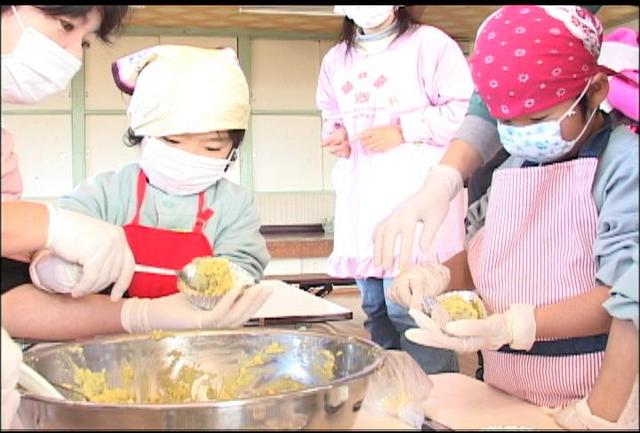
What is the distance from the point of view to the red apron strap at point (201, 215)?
148 centimetres

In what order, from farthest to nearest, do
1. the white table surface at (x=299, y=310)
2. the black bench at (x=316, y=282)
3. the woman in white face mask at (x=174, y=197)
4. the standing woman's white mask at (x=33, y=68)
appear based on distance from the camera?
the black bench at (x=316, y=282)
the white table surface at (x=299, y=310)
the woman in white face mask at (x=174, y=197)
the standing woman's white mask at (x=33, y=68)

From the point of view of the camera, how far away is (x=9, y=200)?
0.77 metres

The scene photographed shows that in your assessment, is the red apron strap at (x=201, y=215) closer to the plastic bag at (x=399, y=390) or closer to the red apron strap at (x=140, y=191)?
the red apron strap at (x=140, y=191)

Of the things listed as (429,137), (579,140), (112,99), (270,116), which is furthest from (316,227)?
(579,140)

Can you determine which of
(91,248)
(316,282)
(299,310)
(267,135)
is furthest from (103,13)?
(267,135)

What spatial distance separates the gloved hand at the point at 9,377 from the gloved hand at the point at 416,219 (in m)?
0.55

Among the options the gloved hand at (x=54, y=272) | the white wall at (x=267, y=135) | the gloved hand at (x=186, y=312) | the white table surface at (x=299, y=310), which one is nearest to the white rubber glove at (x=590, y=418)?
the gloved hand at (x=186, y=312)

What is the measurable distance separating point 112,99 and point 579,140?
509cm

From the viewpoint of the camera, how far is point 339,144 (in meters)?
1.73

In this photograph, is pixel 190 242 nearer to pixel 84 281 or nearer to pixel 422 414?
pixel 84 281

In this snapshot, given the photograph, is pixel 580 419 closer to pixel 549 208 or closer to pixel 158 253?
pixel 549 208

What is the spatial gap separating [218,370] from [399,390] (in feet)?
0.97

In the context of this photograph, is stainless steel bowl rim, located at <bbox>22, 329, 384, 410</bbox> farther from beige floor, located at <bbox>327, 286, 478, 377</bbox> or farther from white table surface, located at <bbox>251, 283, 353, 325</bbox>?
white table surface, located at <bbox>251, 283, 353, 325</bbox>

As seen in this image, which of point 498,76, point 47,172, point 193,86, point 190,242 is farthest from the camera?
point 47,172
